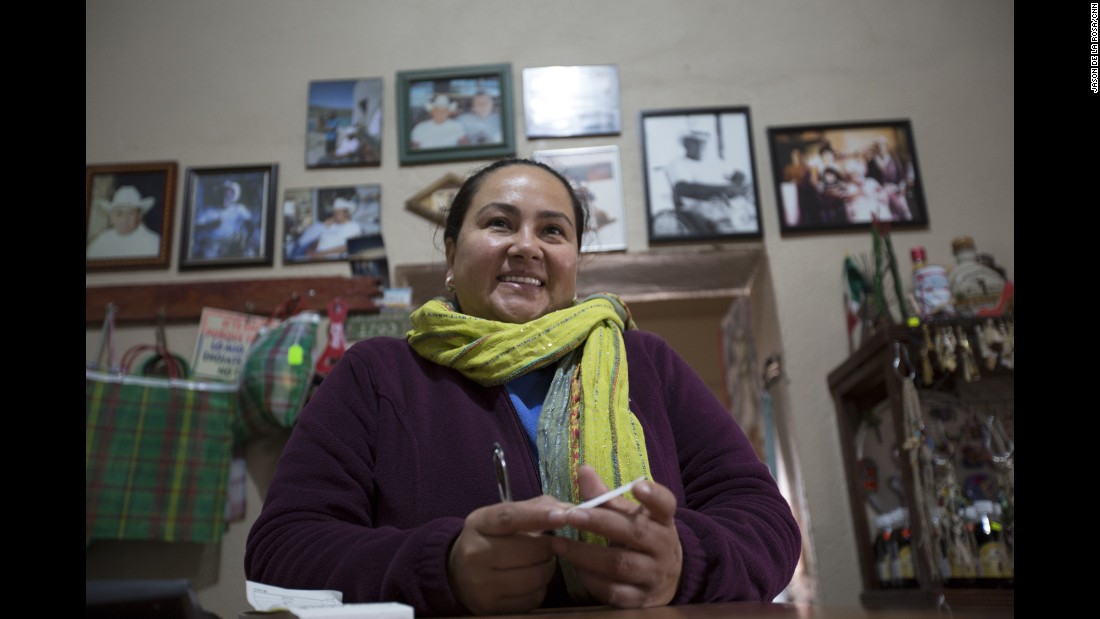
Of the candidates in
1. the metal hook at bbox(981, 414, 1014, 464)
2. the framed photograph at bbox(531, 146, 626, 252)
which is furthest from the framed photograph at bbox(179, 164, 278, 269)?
the metal hook at bbox(981, 414, 1014, 464)

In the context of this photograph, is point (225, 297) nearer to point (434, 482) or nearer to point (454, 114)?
point (454, 114)

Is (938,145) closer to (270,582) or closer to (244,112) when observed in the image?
(244,112)

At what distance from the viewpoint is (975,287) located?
7.05ft

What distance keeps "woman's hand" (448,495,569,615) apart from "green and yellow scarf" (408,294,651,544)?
147 mm

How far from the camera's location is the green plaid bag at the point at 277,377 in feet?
6.66

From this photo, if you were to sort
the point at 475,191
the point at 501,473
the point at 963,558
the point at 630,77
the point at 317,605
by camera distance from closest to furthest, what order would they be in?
the point at 317,605 → the point at 501,473 → the point at 475,191 → the point at 963,558 → the point at 630,77

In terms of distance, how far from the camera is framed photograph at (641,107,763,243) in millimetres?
2451

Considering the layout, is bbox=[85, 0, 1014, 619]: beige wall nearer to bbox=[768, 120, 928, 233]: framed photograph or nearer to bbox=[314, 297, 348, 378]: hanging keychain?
bbox=[768, 120, 928, 233]: framed photograph

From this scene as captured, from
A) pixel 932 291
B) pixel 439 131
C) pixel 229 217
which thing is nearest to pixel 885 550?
pixel 932 291

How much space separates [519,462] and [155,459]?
1.53m

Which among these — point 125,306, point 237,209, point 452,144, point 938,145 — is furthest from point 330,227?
point 938,145

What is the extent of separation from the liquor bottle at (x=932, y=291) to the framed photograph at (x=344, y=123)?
5.63 ft

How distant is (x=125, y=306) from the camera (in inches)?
91.2
